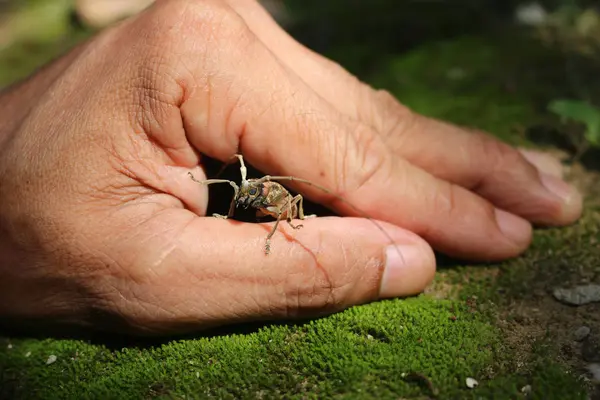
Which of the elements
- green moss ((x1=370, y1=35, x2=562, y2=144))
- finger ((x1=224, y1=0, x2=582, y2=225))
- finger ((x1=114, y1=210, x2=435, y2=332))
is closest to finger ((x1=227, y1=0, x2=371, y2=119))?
finger ((x1=224, y1=0, x2=582, y2=225))

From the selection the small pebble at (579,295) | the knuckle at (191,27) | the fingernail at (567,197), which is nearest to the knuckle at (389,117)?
the fingernail at (567,197)

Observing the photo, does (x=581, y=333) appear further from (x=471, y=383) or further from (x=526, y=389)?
(x=471, y=383)

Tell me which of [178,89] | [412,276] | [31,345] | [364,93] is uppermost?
[178,89]

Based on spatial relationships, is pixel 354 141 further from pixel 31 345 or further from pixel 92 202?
pixel 31 345

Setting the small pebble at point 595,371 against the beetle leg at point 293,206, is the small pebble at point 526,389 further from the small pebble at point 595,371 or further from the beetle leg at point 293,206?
the beetle leg at point 293,206

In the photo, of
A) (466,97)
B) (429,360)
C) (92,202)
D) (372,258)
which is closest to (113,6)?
(466,97)

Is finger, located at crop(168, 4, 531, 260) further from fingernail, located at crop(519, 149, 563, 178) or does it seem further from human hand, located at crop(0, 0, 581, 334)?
fingernail, located at crop(519, 149, 563, 178)

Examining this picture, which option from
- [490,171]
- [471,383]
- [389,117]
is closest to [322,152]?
[389,117]
